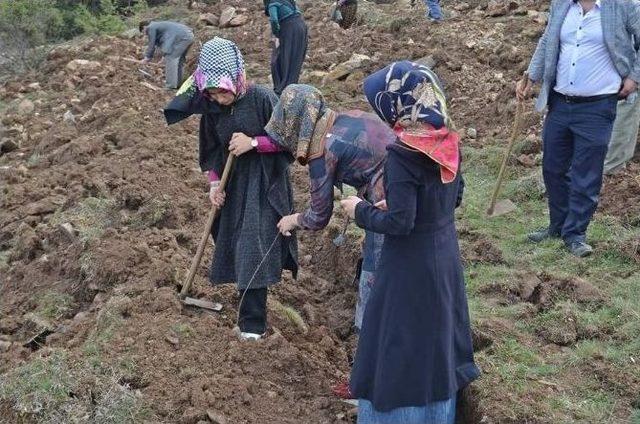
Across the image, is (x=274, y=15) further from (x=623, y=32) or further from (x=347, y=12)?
(x=347, y=12)

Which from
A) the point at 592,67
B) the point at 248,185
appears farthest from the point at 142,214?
the point at 592,67

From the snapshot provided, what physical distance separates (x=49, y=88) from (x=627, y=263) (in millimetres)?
9947

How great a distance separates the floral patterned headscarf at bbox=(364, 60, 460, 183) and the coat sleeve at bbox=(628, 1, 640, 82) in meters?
2.68

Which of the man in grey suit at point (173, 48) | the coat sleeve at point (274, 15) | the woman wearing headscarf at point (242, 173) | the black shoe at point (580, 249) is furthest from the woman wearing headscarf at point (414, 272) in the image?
the man in grey suit at point (173, 48)

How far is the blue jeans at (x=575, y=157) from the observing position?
516 cm

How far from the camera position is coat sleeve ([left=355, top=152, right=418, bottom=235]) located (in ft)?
9.46

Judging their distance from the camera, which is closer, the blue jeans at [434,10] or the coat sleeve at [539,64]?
the coat sleeve at [539,64]

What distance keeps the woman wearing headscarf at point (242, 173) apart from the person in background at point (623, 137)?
138 inches

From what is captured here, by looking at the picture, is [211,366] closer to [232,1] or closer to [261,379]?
[261,379]

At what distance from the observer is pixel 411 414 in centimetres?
332

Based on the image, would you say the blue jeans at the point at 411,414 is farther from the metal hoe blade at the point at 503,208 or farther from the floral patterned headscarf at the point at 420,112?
the metal hoe blade at the point at 503,208

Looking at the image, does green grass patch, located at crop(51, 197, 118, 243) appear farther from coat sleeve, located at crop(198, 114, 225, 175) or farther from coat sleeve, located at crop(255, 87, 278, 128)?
coat sleeve, located at crop(255, 87, 278, 128)

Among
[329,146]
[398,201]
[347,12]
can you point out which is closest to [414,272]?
[398,201]

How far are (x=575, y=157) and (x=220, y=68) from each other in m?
2.59
